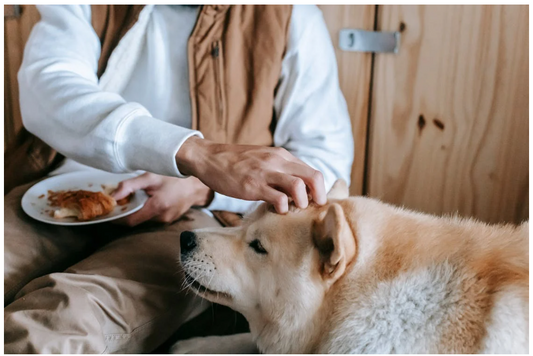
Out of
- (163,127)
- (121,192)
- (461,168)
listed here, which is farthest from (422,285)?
(461,168)

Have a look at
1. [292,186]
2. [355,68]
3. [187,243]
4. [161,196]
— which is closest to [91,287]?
[187,243]

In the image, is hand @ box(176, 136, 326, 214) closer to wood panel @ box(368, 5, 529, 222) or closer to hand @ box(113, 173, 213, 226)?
hand @ box(113, 173, 213, 226)

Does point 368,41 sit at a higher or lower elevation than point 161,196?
higher

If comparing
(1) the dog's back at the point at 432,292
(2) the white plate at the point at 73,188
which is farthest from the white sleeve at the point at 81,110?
(1) the dog's back at the point at 432,292

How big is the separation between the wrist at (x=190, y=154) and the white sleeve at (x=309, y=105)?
1.11 feet

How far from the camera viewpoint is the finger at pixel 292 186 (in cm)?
91

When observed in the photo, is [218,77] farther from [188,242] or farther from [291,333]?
[291,333]

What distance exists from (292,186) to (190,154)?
0.24m

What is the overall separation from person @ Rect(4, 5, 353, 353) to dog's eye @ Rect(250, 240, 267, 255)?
0.08 metres

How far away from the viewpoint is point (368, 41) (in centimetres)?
160

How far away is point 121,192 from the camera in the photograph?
Result: 127cm

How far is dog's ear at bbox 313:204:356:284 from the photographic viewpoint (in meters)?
0.81

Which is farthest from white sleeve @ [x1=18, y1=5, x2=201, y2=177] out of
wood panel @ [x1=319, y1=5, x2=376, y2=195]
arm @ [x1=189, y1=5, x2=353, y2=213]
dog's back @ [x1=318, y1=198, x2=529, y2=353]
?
wood panel @ [x1=319, y1=5, x2=376, y2=195]

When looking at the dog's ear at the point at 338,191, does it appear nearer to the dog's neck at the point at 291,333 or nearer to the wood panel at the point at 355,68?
the dog's neck at the point at 291,333
